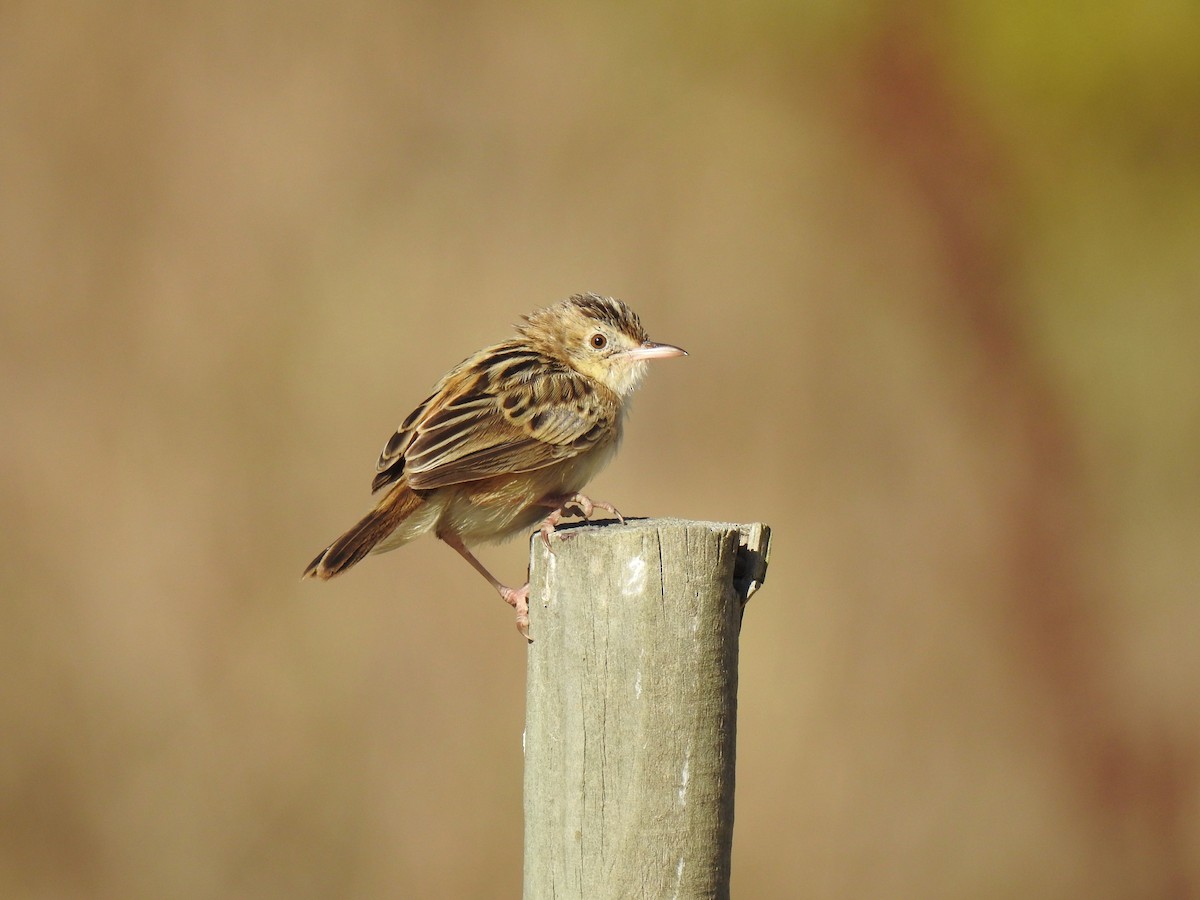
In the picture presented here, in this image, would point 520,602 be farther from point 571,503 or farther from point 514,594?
point 571,503

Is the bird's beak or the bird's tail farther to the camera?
the bird's beak

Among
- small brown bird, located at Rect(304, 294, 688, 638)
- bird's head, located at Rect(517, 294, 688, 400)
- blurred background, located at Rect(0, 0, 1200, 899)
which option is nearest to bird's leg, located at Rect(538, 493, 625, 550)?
small brown bird, located at Rect(304, 294, 688, 638)

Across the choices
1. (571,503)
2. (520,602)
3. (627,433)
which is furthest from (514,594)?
(627,433)

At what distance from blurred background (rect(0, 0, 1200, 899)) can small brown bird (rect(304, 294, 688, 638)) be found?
9.66 feet

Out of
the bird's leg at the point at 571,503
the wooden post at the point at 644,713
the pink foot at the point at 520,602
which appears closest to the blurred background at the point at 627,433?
the bird's leg at the point at 571,503

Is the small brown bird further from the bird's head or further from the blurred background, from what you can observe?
the blurred background

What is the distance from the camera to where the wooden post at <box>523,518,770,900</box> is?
136 inches

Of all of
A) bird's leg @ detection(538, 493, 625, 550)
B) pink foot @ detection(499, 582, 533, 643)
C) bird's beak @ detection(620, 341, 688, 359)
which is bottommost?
pink foot @ detection(499, 582, 533, 643)

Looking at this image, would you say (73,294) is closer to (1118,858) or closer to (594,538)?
(594,538)

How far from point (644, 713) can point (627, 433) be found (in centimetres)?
534

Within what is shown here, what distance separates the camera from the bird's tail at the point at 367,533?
4.73 meters

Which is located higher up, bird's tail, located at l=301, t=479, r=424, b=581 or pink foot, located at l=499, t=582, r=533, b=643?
bird's tail, located at l=301, t=479, r=424, b=581

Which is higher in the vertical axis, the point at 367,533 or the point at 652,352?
the point at 652,352

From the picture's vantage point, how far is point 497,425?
5246mm
